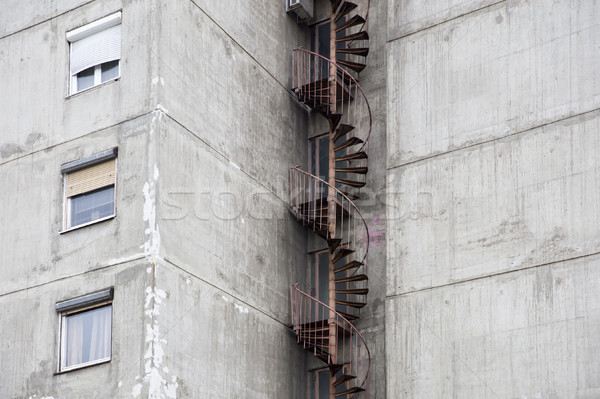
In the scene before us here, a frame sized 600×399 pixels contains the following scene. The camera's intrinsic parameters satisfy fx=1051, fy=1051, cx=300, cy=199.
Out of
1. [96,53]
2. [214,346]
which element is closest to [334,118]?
[96,53]

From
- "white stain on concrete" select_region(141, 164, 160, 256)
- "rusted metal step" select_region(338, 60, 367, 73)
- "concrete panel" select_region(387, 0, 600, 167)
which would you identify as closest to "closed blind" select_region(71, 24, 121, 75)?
"white stain on concrete" select_region(141, 164, 160, 256)

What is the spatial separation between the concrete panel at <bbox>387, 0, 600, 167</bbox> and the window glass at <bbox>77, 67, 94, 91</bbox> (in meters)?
7.30

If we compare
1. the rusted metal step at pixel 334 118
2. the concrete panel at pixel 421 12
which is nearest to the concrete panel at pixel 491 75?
the concrete panel at pixel 421 12

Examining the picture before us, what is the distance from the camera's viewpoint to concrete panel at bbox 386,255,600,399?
21.2 metres

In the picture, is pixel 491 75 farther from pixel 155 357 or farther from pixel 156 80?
pixel 155 357

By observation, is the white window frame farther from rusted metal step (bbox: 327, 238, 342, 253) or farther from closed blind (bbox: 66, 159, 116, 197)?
rusted metal step (bbox: 327, 238, 342, 253)

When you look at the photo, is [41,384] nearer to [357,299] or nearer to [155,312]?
[155,312]

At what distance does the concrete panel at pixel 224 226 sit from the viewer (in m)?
20.8

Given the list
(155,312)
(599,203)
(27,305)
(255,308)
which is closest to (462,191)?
(599,203)

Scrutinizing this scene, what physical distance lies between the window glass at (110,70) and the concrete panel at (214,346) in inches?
176

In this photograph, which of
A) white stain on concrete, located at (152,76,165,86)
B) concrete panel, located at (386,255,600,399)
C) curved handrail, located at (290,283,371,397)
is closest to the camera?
white stain on concrete, located at (152,76,165,86)

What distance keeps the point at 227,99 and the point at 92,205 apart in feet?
13.1

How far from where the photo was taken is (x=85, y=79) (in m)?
22.3

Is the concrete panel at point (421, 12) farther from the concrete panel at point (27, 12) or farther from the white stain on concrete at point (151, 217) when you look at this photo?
the white stain on concrete at point (151, 217)
